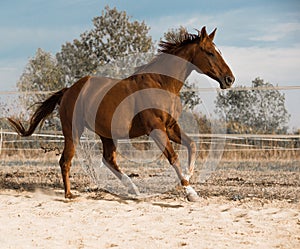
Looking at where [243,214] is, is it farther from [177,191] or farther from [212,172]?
[212,172]

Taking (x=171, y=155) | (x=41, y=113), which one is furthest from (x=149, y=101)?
(x=41, y=113)

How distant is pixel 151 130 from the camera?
517 centimetres

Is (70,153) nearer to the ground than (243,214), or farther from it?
farther from it

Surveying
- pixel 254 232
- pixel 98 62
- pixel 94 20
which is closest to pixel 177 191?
pixel 254 232

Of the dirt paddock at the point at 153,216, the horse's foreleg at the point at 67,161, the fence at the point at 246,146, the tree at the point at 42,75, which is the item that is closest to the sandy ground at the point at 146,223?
the dirt paddock at the point at 153,216

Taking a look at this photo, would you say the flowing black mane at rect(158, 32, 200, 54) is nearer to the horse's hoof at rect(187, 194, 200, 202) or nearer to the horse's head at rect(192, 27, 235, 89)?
the horse's head at rect(192, 27, 235, 89)

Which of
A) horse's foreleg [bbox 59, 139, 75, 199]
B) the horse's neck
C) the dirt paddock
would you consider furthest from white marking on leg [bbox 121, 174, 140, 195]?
the horse's neck

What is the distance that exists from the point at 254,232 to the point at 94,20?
1486cm

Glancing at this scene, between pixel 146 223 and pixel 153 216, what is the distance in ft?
0.96

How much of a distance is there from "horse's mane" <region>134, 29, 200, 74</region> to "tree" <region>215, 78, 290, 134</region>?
440 centimetres

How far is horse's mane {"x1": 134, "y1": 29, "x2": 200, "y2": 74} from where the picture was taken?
5587 mm

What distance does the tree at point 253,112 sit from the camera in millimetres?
10125

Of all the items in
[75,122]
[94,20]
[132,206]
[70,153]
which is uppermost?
[94,20]

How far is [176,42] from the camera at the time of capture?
18.7 ft
